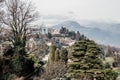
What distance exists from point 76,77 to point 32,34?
66.9ft

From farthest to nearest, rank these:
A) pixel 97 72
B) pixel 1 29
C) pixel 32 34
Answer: pixel 97 72
pixel 32 34
pixel 1 29

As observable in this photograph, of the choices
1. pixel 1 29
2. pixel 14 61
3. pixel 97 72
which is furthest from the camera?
pixel 97 72

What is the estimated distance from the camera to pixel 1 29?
3072cm

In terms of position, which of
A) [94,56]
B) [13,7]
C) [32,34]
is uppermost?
[13,7]

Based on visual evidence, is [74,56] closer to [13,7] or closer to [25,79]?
[13,7]

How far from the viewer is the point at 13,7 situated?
32344 mm

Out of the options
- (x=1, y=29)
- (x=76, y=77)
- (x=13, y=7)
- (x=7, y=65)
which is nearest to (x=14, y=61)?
(x=7, y=65)

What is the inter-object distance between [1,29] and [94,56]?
24.6m

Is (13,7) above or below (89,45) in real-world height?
above

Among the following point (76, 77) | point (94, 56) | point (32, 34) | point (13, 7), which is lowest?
point (76, 77)

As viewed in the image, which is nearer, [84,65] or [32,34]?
[32,34]

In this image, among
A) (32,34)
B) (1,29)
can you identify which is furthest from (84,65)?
(1,29)

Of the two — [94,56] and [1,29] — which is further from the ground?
[1,29]

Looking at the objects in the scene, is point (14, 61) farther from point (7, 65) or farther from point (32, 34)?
point (32, 34)
